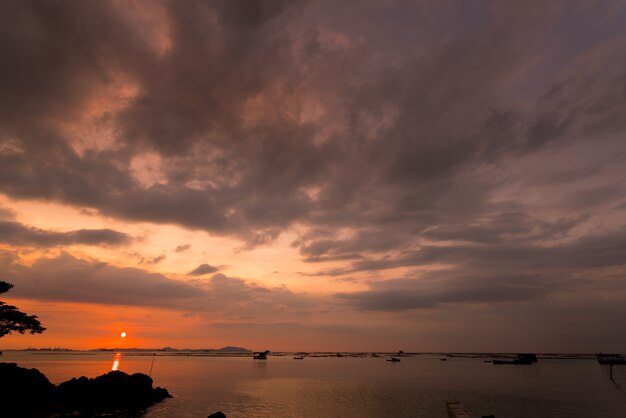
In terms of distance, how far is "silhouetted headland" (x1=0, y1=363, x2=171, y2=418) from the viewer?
141 feet

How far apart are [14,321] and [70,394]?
22137 millimetres

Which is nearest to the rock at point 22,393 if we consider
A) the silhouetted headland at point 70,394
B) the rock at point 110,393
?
the silhouetted headland at point 70,394

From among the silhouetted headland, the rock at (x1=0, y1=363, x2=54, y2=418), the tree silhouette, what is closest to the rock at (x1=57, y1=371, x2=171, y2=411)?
the silhouetted headland

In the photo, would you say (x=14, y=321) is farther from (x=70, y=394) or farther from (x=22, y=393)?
(x=70, y=394)

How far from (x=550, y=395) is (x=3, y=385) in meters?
86.6

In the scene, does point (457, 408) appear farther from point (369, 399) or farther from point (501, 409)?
point (369, 399)

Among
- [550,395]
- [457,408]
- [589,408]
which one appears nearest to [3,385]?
[457,408]

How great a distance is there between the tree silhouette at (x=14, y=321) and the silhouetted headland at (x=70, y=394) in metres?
7.24

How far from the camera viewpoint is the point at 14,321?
4069 centimetres

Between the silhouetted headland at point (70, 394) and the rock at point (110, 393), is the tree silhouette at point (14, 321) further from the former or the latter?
the rock at point (110, 393)

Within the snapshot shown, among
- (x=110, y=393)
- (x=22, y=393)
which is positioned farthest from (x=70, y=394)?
(x=22, y=393)

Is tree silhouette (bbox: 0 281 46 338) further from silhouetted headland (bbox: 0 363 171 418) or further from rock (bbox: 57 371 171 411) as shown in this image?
rock (bbox: 57 371 171 411)

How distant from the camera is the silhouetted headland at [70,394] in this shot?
141 ft

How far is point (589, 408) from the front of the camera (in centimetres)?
5744
